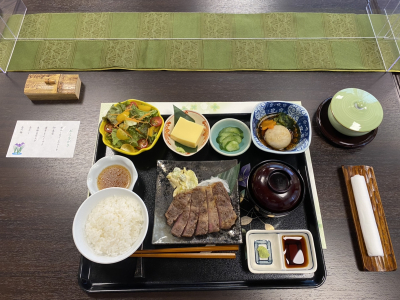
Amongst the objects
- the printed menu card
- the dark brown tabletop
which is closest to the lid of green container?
the dark brown tabletop

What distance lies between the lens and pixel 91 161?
2197 mm

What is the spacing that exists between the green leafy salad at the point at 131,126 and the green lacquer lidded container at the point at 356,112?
4.75ft

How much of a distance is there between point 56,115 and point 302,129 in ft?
7.27

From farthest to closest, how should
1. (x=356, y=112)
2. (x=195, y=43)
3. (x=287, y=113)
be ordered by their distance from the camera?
(x=195, y=43)
(x=287, y=113)
(x=356, y=112)

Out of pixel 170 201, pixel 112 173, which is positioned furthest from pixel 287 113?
pixel 112 173

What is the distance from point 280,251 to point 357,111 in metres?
1.25

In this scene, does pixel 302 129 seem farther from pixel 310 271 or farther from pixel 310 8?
pixel 310 8

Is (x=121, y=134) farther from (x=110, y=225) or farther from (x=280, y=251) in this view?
(x=280, y=251)

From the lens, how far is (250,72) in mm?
2588

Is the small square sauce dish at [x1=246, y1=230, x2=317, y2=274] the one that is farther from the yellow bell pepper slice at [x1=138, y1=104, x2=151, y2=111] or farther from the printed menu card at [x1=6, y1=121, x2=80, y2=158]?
the printed menu card at [x1=6, y1=121, x2=80, y2=158]

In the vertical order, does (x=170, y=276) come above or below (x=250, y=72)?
below

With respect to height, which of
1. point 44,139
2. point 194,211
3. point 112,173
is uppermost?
point 44,139

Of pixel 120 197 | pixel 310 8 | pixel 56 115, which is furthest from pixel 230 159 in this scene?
pixel 310 8

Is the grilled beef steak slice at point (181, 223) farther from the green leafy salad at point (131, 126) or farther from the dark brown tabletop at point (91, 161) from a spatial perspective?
the green leafy salad at point (131, 126)
